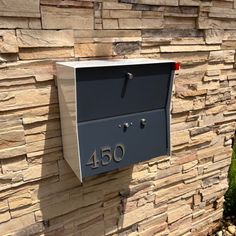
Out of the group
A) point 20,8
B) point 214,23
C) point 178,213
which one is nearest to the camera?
point 20,8

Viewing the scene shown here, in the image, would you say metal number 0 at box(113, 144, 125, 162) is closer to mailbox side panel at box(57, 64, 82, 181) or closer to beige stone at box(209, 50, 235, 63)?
mailbox side panel at box(57, 64, 82, 181)

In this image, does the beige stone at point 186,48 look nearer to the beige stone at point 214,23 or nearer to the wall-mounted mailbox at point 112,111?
the beige stone at point 214,23

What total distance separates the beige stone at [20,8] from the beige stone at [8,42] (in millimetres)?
74

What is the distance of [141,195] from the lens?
2.00 metres

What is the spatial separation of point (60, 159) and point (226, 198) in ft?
5.78

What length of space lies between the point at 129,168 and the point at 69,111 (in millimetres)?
644

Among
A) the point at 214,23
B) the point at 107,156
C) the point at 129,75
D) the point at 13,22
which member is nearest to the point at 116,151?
the point at 107,156

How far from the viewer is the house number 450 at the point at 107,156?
4.73ft

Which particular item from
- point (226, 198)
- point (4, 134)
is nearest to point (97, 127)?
point (4, 134)

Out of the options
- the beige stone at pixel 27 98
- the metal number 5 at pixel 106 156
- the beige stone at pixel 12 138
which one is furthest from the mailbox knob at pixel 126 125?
the beige stone at pixel 12 138

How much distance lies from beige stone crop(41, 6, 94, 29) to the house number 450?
0.57 meters

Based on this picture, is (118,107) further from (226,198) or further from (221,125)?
(226,198)

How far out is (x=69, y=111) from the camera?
55.6 inches

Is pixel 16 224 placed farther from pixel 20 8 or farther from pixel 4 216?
pixel 20 8
